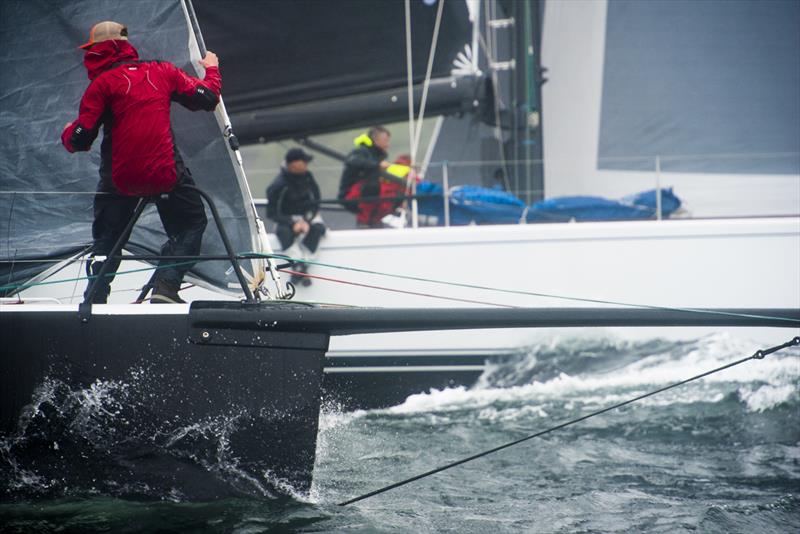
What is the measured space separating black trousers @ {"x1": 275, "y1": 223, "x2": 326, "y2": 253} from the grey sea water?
985 millimetres

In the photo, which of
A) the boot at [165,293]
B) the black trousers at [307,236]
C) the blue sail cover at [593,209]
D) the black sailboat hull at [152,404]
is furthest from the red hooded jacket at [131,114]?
the blue sail cover at [593,209]

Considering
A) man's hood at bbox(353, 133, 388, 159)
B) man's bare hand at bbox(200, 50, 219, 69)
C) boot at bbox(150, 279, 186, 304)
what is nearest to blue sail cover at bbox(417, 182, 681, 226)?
man's hood at bbox(353, 133, 388, 159)

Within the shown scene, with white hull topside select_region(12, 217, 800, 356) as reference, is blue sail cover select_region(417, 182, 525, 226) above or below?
above

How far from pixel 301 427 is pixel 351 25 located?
3.51 meters

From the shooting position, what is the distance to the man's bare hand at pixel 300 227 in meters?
5.66

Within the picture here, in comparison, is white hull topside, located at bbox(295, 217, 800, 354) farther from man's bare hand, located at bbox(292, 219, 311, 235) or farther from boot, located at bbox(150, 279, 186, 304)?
boot, located at bbox(150, 279, 186, 304)

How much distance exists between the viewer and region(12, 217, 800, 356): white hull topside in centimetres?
561

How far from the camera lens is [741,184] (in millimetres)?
6207

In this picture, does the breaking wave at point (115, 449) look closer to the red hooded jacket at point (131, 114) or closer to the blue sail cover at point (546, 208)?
the red hooded jacket at point (131, 114)

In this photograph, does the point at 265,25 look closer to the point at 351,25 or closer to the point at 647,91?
the point at 351,25

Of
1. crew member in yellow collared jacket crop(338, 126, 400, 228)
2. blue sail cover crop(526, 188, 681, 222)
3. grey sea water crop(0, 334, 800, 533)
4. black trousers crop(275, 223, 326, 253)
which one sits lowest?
grey sea water crop(0, 334, 800, 533)

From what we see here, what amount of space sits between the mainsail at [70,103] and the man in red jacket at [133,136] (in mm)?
299

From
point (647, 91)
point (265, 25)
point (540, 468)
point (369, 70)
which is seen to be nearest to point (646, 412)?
point (540, 468)

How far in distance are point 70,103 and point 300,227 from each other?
1718 millimetres
